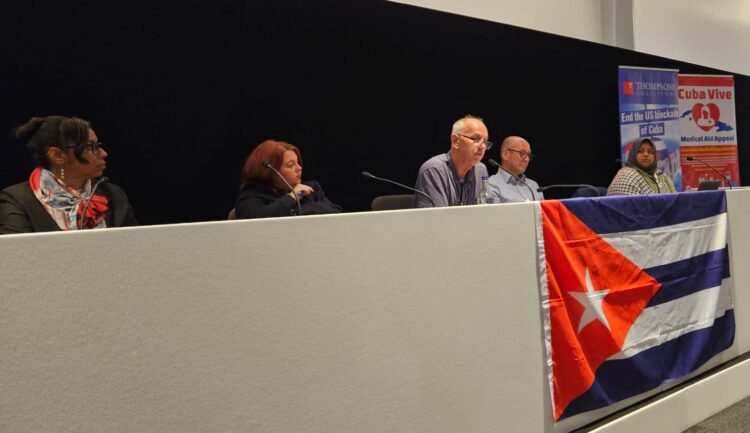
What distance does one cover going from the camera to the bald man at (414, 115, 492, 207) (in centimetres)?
307

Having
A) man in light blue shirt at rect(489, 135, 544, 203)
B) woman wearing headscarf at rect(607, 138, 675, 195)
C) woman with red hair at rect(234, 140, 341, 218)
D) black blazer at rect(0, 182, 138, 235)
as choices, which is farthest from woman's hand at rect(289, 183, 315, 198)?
woman wearing headscarf at rect(607, 138, 675, 195)

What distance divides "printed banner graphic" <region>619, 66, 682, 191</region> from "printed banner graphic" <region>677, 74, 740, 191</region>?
0.23m

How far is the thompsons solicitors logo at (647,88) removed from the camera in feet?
A: 18.2

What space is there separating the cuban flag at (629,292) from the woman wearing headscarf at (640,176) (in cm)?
93

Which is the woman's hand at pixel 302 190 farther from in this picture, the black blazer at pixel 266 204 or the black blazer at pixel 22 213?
the black blazer at pixel 22 213

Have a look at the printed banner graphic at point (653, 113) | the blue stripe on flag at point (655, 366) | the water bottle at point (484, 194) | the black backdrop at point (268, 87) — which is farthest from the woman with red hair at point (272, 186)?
the printed banner graphic at point (653, 113)

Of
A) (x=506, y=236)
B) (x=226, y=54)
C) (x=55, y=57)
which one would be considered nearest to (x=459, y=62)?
(x=226, y=54)

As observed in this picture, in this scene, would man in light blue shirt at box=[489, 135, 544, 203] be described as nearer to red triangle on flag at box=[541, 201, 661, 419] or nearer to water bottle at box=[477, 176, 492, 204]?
water bottle at box=[477, 176, 492, 204]

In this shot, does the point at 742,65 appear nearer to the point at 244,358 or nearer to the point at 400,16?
the point at 400,16

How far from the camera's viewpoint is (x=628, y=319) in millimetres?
2182

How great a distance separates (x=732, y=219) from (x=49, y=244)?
271cm

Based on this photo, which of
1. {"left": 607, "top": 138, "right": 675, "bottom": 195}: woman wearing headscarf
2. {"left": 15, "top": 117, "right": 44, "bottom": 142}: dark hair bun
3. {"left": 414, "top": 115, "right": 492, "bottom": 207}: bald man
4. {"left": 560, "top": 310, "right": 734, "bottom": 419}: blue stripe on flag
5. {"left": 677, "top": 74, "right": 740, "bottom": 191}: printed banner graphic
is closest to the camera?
{"left": 560, "top": 310, "right": 734, "bottom": 419}: blue stripe on flag

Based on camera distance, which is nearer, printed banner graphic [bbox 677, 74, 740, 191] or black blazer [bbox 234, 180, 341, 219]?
black blazer [bbox 234, 180, 341, 219]

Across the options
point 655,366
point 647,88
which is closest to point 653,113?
point 647,88
